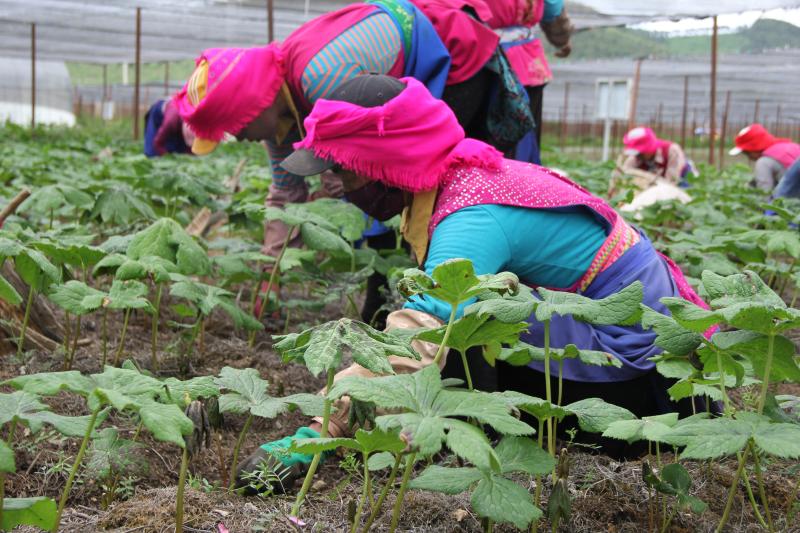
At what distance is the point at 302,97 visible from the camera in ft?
10.4

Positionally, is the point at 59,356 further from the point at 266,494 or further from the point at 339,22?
the point at 339,22

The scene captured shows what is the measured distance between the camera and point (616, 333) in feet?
7.45

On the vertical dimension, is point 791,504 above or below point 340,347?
below

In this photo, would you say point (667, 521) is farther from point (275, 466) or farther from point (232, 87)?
point (232, 87)

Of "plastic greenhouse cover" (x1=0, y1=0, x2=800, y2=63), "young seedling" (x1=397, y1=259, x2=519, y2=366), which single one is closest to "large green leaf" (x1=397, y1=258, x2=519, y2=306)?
"young seedling" (x1=397, y1=259, x2=519, y2=366)

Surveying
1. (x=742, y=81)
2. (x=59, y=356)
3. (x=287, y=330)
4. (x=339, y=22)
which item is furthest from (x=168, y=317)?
(x=742, y=81)

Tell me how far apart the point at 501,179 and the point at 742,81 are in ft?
60.6

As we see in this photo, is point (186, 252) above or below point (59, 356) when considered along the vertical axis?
above

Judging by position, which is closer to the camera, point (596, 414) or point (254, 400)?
point (596, 414)

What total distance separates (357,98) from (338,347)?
107cm

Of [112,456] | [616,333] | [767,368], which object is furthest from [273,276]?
[767,368]

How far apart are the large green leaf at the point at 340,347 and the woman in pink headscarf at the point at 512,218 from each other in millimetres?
649

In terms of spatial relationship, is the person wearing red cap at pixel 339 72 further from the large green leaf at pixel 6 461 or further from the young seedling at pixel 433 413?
the large green leaf at pixel 6 461

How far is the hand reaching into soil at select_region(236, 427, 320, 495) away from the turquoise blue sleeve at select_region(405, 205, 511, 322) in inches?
15.0
